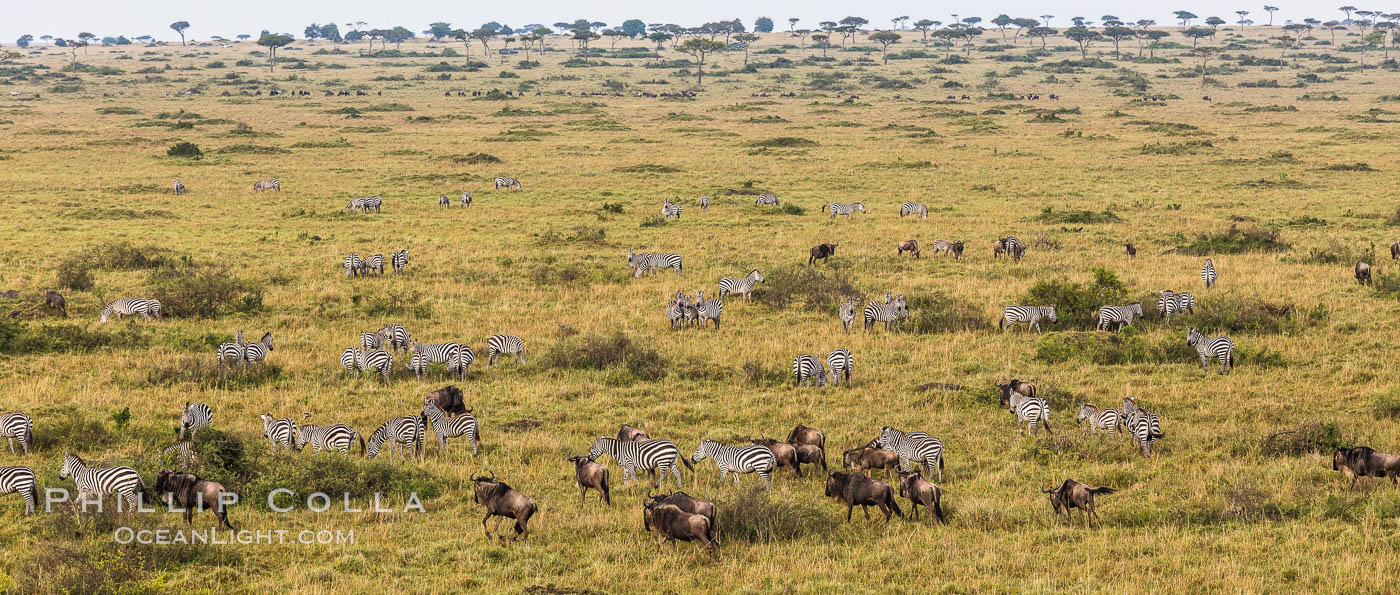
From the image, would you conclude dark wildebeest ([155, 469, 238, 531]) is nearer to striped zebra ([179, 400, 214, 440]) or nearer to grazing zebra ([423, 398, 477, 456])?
striped zebra ([179, 400, 214, 440])

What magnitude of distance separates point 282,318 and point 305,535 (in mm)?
13121

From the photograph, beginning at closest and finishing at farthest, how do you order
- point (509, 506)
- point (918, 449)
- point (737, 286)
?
point (509, 506) → point (918, 449) → point (737, 286)

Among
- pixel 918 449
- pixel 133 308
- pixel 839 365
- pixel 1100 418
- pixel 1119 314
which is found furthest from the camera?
pixel 133 308

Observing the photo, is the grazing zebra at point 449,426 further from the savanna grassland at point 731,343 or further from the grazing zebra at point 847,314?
the grazing zebra at point 847,314

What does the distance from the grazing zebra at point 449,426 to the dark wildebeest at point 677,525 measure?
14.8 ft

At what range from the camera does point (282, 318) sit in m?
23.7

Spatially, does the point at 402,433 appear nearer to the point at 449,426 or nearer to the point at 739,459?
the point at 449,426

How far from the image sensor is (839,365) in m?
A: 18.9

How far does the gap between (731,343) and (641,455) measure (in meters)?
8.22

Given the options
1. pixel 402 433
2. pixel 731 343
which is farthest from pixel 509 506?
pixel 731 343

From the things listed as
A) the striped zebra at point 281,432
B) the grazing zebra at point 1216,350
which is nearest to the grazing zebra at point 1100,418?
the grazing zebra at point 1216,350

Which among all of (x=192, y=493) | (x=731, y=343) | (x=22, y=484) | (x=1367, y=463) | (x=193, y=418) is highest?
(x=1367, y=463)

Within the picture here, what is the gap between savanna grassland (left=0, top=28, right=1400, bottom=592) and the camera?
36.5ft

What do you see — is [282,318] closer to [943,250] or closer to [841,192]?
[943,250]
